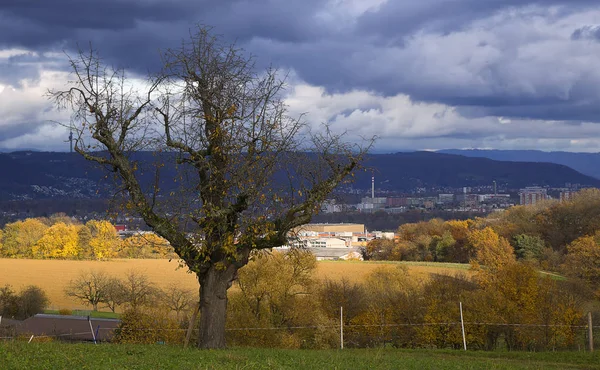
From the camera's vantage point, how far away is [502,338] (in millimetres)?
50094

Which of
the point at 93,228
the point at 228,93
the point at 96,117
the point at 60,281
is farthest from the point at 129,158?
the point at 93,228

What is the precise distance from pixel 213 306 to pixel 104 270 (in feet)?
247

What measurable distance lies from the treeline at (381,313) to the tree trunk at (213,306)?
20807 mm

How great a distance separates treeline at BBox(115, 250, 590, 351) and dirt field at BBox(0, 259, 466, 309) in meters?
17.0

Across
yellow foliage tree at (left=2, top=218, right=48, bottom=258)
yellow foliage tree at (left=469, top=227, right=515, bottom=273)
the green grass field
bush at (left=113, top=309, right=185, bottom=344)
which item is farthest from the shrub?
yellow foliage tree at (left=2, top=218, right=48, bottom=258)

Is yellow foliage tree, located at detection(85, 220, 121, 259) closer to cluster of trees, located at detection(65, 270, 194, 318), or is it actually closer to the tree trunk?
cluster of trees, located at detection(65, 270, 194, 318)

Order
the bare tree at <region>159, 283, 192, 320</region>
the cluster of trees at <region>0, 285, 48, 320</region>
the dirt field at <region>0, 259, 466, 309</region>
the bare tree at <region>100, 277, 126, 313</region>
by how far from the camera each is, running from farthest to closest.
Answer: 1. the dirt field at <region>0, 259, 466, 309</region>
2. the bare tree at <region>100, 277, 126, 313</region>
3. the cluster of trees at <region>0, 285, 48, 320</region>
4. the bare tree at <region>159, 283, 192, 320</region>

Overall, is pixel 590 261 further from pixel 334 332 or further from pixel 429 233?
pixel 429 233

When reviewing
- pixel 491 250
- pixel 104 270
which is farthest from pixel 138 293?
pixel 491 250

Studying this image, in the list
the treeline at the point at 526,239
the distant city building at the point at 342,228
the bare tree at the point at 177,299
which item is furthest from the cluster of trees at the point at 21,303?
the distant city building at the point at 342,228

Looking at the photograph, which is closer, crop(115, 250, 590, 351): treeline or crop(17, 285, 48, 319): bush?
crop(115, 250, 590, 351): treeline

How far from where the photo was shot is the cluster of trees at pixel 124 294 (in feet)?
204

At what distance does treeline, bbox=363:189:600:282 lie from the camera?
77.7 meters

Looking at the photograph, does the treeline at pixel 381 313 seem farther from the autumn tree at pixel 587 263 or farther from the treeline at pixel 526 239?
the treeline at pixel 526 239
